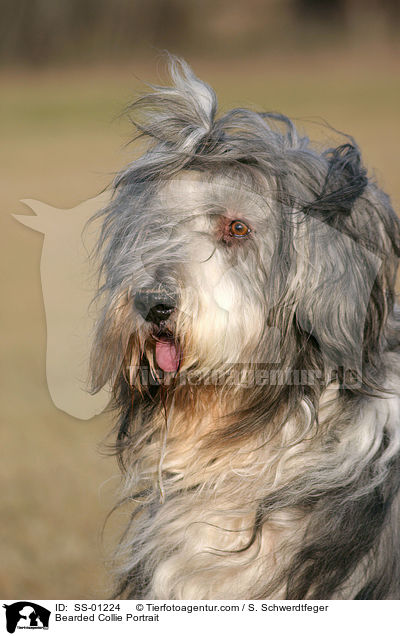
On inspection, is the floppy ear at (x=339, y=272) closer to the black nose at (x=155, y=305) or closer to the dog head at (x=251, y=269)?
the dog head at (x=251, y=269)

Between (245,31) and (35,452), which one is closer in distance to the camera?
(35,452)

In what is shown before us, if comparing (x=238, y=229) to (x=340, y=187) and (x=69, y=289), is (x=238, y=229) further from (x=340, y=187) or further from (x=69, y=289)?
(x=69, y=289)

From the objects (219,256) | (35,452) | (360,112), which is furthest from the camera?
(360,112)

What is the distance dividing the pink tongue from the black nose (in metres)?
0.06

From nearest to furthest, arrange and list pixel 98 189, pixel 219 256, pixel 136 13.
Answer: pixel 219 256, pixel 98 189, pixel 136 13

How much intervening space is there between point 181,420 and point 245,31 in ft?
17.5

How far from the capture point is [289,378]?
2062 mm

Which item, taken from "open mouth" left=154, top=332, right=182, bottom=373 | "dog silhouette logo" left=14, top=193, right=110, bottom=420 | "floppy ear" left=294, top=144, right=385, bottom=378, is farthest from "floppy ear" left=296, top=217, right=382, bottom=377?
"dog silhouette logo" left=14, top=193, right=110, bottom=420

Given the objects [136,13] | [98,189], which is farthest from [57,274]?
[136,13]

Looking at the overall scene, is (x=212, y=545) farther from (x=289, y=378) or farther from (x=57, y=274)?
(x=57, y=274)
